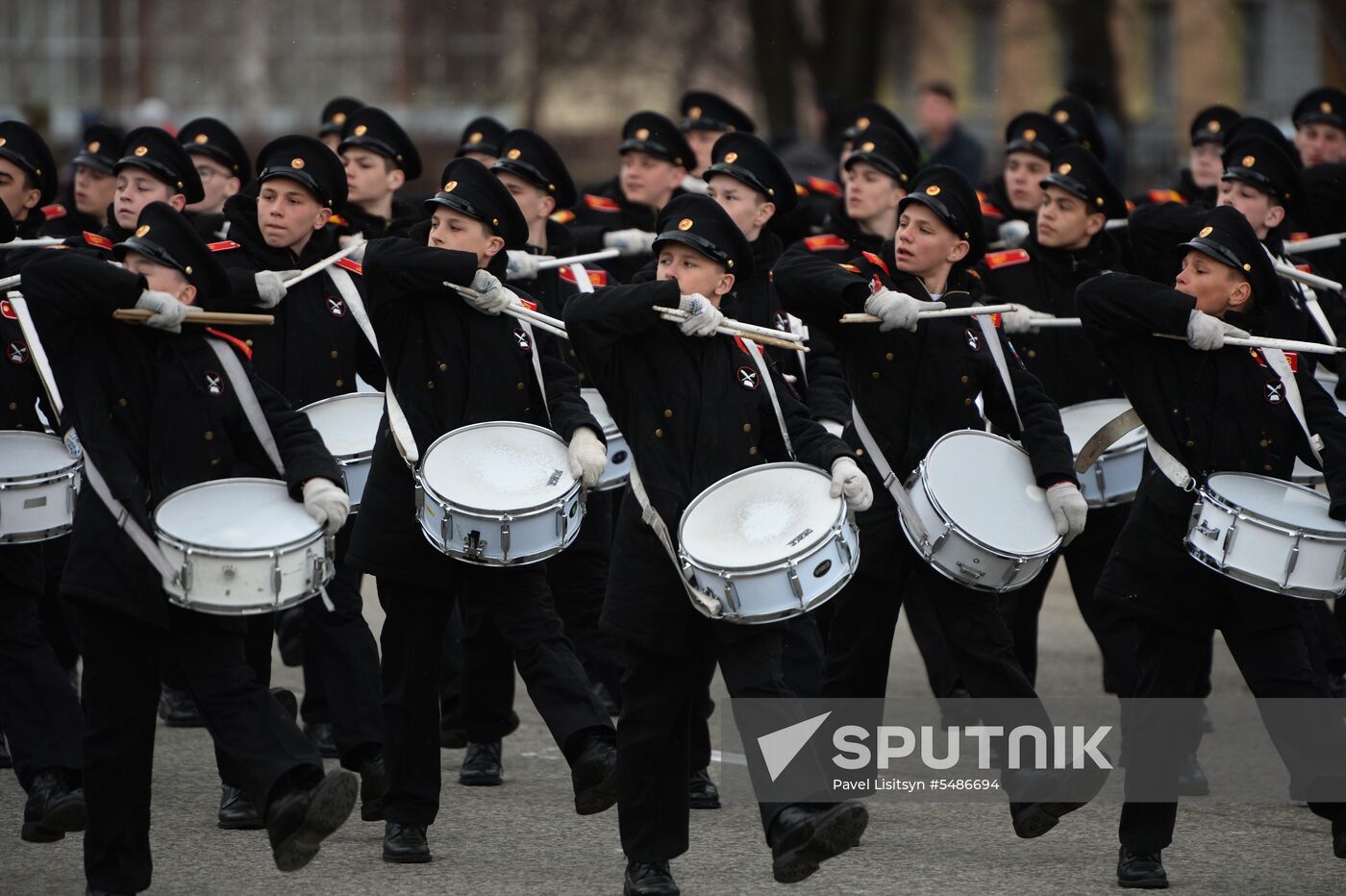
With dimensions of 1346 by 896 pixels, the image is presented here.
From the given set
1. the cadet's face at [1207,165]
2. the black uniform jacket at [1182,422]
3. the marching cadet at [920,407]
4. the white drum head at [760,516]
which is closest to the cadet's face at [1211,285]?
the black uniform jacket at [1182,422]

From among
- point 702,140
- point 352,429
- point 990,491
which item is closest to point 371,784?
point 352,429

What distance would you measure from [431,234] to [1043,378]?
9.68 ft

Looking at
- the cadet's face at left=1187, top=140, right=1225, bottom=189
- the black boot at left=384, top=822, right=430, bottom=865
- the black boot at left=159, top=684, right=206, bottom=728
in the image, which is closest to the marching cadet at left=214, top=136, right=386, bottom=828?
the black boot at left=384, top=822, right=430, bottom=865

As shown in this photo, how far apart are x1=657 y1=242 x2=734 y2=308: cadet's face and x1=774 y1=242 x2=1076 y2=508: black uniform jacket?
0.44 metres

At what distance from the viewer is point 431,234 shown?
7.34 metres

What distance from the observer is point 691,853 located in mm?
7316

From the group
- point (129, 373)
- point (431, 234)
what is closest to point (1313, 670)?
point (431, 234)

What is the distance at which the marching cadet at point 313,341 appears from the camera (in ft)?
25.5

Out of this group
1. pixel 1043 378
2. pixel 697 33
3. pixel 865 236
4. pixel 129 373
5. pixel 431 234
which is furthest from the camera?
pixel 697 33

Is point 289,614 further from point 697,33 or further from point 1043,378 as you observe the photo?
point 697,33

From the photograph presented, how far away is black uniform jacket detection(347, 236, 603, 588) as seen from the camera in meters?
7.20

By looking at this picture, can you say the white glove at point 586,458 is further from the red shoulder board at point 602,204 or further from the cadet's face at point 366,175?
the red shoulder board at point 602,204

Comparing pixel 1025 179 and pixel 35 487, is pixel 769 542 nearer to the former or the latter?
pixel 35 487

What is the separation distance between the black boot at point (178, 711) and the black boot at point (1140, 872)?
163 inches
